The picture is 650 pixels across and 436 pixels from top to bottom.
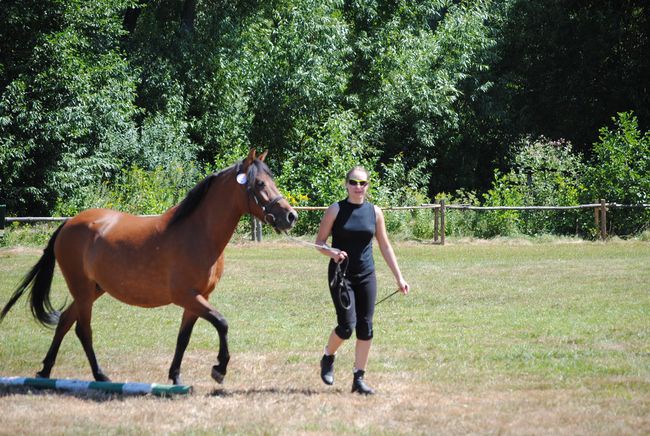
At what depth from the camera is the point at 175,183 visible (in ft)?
89.8

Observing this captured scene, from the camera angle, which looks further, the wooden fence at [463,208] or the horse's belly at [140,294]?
the wooden fence at [463,208]

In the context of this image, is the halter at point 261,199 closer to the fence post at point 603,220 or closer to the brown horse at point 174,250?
the brown horse at point 174,250

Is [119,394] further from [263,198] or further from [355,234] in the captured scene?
[355,234]

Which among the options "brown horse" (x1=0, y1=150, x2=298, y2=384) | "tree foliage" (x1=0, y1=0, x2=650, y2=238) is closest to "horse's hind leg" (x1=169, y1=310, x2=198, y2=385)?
"brown horse" (x1=0, y1=150, x2=298, y2=384)

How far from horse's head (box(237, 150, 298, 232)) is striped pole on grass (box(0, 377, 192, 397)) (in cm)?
162

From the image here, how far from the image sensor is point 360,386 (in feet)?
24.5

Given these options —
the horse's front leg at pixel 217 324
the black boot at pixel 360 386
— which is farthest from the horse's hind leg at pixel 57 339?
the black boot at pixel 360 386

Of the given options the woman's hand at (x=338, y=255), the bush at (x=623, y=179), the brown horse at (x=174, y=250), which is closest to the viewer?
the woman's hand at (x=338, y=255)

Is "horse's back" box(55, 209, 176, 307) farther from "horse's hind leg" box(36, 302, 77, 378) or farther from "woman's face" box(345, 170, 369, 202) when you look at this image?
"woman's face" box(345, 170, 369, 202)

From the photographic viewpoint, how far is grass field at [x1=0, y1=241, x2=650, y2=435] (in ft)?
21.4

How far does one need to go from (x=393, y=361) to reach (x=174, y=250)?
287 cm

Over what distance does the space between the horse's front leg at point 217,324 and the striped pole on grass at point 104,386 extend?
0.30 m

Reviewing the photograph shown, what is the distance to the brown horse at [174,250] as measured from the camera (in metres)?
7.43

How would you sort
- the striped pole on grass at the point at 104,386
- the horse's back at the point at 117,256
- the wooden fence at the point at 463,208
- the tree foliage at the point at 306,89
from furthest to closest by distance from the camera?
the tree foliage at the point at 306,89, the wooden fence at the point at 463,208, the horse's back at the point at 117,256, the striped pole on grass at the point at 104,386
